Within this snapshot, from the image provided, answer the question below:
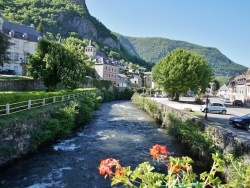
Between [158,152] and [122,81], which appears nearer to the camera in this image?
[158,152]

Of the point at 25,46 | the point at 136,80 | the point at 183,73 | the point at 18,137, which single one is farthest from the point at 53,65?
the point at 136,80

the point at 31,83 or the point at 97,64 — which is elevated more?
the point at 97,64

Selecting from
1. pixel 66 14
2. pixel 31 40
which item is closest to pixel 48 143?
pixel 31 40

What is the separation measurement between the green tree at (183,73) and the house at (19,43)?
31.7m

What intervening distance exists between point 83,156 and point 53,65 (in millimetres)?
18109

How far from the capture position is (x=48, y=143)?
19938 millimetres

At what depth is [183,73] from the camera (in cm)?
5203

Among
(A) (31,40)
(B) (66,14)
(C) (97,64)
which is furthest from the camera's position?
(B) (66,14)

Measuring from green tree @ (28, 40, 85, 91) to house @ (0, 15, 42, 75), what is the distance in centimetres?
2593

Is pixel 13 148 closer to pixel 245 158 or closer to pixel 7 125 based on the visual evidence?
pixel 7 125

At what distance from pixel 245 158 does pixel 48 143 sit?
14.2 meters

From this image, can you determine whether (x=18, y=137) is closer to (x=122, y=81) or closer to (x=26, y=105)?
(x=26, y=105)

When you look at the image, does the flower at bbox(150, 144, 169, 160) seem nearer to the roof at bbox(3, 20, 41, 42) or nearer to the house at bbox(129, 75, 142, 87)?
the roof at bbox(3, 20, 41, 42)

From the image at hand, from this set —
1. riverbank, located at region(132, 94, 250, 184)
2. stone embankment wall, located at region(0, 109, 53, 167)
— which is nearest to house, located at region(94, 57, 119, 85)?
riverbank, located at region(132, 94, 250, 184)
